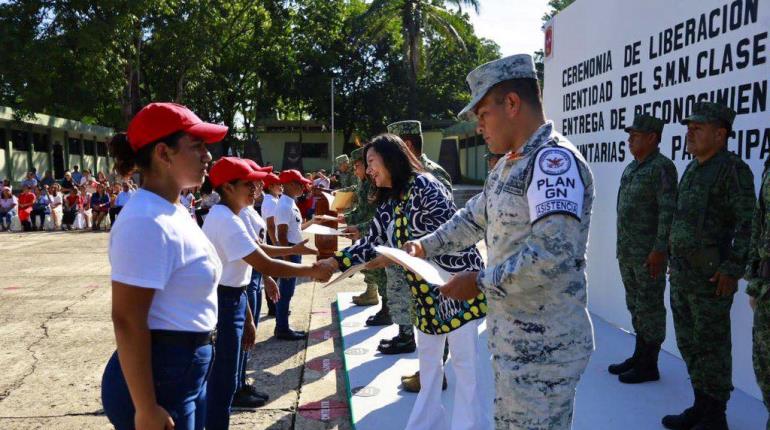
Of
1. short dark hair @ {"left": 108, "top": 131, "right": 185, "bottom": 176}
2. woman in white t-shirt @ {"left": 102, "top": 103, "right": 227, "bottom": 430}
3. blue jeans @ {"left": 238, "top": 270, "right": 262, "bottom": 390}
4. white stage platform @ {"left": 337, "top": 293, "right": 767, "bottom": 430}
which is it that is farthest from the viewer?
blue jeans @ {"left": 238, "top": 270, "right": 262, "bottom": 390}

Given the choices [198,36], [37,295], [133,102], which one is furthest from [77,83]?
[37,295]

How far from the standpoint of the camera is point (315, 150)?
44.9m

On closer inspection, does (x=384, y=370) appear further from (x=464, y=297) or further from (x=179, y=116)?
(x=179, y=116)

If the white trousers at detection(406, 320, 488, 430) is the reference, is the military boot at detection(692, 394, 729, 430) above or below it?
below

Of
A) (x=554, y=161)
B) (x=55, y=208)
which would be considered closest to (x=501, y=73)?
(x=554, y=161)

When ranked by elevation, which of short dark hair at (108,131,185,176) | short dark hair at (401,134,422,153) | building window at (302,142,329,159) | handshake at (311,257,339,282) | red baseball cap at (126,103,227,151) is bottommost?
handshake at (311,257,339,282)

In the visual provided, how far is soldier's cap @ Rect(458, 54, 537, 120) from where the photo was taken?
2.03 m

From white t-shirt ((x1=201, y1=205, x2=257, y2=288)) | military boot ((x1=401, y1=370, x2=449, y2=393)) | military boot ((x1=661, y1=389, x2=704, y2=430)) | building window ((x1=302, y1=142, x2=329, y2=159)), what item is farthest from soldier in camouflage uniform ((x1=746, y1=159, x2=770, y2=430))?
building window ((x1=302, y1=142, x2=329, y2=159))

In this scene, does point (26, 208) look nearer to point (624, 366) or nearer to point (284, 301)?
point (284, 301)

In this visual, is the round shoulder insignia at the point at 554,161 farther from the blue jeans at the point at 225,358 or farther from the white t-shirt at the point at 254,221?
the white t-shirt at the point at 254,221

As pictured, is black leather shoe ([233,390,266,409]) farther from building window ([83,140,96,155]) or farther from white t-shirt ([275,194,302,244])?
building window ([83,140,96,155])

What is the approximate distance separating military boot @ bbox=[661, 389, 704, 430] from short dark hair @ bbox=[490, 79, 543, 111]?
8.22 feet

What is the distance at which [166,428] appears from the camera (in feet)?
5.96

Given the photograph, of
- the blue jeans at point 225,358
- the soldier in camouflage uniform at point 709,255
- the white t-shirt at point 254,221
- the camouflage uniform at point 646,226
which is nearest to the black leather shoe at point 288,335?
the white t-shirt at point 254,221
